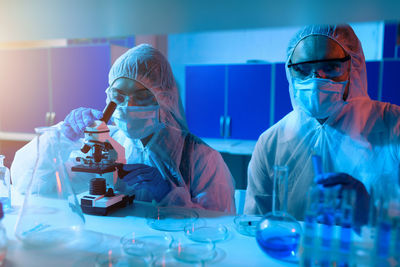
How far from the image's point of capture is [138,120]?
1482mm

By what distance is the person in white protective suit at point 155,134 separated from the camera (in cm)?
142

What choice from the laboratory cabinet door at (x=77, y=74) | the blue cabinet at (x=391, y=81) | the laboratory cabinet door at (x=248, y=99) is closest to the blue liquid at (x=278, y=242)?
the laboratory cabinet door at (x=77, y=74)

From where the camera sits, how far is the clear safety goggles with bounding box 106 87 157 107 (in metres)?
1.49

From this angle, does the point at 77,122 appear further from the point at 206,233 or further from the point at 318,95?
the point at 318,95

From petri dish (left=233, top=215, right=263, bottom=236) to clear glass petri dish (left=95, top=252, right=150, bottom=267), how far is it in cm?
30

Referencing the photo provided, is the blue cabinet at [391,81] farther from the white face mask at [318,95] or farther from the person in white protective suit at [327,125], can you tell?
the white face mask at [318,95]

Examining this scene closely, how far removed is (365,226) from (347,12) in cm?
41

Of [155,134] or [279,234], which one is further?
[155,134]

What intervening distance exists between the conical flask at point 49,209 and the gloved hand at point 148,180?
0.31 meters

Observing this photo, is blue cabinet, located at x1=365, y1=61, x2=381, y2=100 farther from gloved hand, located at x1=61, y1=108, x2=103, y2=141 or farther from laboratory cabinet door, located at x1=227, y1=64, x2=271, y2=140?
gloved hand, located at x1=61, y1=108, x2=103, y2=141

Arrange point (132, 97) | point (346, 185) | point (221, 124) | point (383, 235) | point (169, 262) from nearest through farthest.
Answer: point (383, 235), point (169, 262), point (346, 185), point (132, 97), point (221, 124)

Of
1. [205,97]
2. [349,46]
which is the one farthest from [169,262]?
[205,97]

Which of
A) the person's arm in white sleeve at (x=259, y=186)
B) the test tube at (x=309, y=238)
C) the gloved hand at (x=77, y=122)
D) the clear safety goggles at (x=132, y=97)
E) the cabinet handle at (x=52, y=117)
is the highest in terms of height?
the clear safety goggles at (x=132, y=97)

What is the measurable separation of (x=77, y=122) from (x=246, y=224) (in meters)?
1.02
